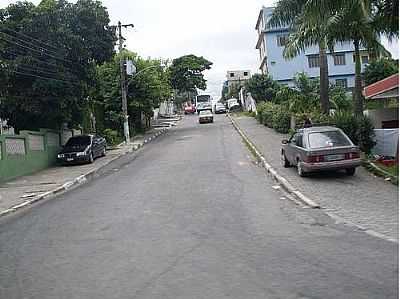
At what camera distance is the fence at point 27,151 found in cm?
2342

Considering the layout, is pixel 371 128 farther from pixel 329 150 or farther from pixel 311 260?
pixel 311 260

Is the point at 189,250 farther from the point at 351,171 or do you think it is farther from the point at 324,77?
the point at 324,77

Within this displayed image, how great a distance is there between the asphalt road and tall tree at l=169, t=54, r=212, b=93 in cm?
7214

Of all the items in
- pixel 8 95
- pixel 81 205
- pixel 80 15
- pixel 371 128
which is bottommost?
pixel 81 205

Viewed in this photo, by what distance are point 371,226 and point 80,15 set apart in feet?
79.2

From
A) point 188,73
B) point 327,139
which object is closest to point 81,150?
point 327,139

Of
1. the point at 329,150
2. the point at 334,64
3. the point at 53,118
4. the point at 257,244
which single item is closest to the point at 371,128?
the point at 329,150

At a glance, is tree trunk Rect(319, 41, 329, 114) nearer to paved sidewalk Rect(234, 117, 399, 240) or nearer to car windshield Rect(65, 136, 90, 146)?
paved sidewalk Rect(234, 117, 399, 240)

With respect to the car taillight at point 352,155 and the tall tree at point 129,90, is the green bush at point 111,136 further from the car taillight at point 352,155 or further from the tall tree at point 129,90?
the car taillight at point 352,155

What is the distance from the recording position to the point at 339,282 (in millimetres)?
6102

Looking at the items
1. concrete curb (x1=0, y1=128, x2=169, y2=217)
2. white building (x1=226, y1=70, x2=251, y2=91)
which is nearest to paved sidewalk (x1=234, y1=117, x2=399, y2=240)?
concrete curb (x1=0, y1=128, x2=169, y2=217)

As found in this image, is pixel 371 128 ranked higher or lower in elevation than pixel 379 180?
higher

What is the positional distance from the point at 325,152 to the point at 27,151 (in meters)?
15.6

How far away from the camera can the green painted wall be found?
76.4 ft
